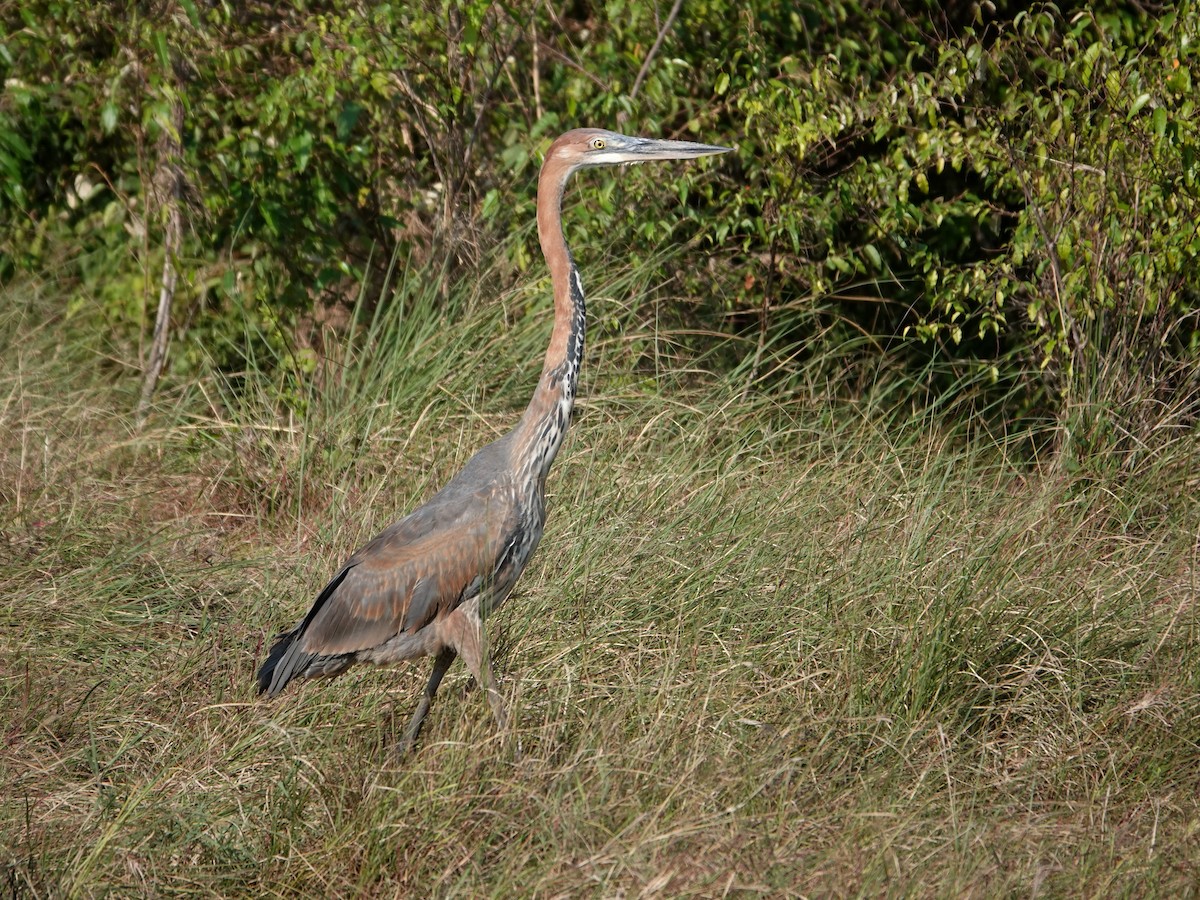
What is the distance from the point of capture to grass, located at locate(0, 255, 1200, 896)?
3.27 meters

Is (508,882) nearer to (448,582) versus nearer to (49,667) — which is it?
(448,582)

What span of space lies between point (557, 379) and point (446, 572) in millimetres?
686

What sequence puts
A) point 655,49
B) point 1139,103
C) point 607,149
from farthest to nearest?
point 655,49, point 1139,103, point 607,149

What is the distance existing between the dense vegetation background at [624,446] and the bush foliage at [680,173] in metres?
0.03

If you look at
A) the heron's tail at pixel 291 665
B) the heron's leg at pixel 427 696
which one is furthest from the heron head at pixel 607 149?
the heron's tail at pixel 291 665

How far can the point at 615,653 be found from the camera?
13.6 ft

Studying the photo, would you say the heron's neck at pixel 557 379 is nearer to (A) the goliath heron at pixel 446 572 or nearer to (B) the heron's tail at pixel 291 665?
(A) the goliath heron at pixel 446 572

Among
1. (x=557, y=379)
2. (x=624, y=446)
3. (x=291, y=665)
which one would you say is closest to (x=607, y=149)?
(x=557, y=379)

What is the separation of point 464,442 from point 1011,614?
227 cm

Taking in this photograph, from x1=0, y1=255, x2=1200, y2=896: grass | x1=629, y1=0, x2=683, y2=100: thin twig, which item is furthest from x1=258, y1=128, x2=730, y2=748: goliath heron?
x1=629, y1=0, x2=683, y2=100: thin twig

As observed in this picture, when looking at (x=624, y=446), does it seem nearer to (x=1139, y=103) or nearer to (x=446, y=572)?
Result: (x=446, y=572)

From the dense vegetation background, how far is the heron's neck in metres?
0.49

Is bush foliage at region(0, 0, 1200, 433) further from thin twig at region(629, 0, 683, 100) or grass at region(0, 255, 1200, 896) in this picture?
grass at region(0, 255, 1200, 896)

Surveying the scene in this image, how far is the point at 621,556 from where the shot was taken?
4652 mm
